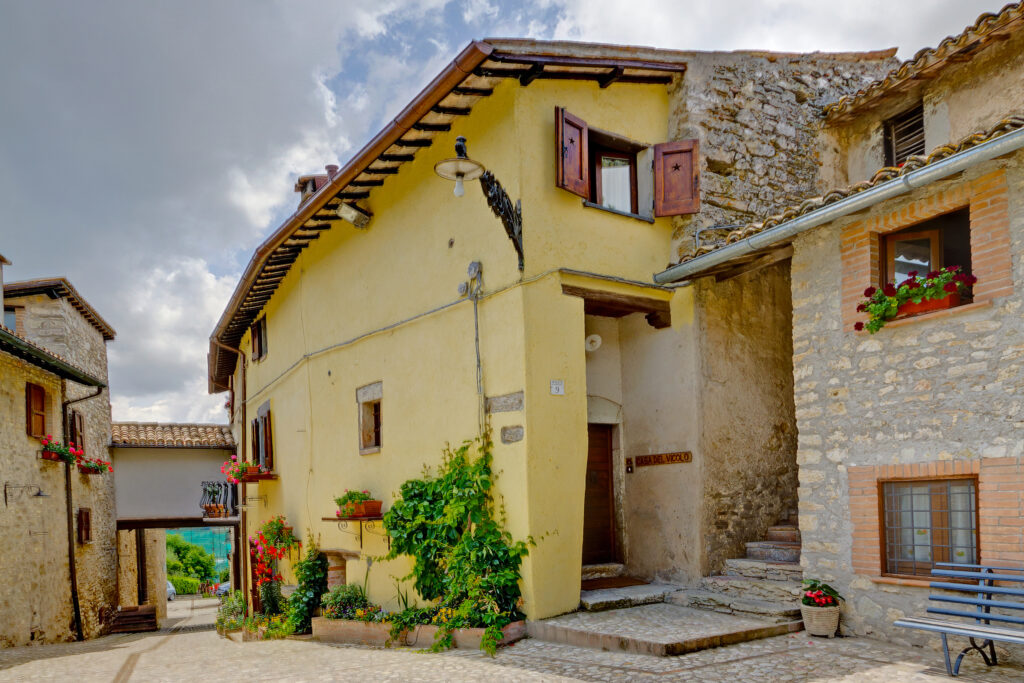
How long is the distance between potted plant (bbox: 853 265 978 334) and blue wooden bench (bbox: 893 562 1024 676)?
2043mm

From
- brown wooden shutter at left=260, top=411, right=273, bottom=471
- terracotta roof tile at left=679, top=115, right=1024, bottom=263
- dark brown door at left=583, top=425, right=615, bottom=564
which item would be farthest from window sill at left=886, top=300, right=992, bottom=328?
brown wooden shutter at left=260, top=411, right=273, bottom=471

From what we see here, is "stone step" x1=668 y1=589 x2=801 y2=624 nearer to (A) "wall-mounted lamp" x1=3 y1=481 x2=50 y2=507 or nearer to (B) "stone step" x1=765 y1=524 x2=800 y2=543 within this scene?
(B) "stone step" x1=765 y1=524 x2=800 y2=543

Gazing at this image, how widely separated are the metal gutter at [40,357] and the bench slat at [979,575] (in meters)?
11.4

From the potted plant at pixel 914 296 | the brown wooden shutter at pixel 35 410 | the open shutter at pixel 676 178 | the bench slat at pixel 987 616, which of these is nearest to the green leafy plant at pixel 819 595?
the bench slat at pixel 987 616

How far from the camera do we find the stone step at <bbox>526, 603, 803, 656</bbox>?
655 centimetres

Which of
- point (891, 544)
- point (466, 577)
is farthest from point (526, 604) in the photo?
point (891, 544)

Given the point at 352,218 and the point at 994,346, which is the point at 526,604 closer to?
the point at 994,346

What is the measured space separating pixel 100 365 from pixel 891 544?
19.2 metres

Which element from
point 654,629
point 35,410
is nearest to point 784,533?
point 654,629

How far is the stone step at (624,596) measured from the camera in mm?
7988

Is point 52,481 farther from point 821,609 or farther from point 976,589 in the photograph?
point 976,589

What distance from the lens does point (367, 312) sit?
11031 millimetres

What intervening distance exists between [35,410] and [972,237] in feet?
44.9

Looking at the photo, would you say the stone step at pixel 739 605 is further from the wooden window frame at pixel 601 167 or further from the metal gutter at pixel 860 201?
the wooden window frame at pixel 601 167
